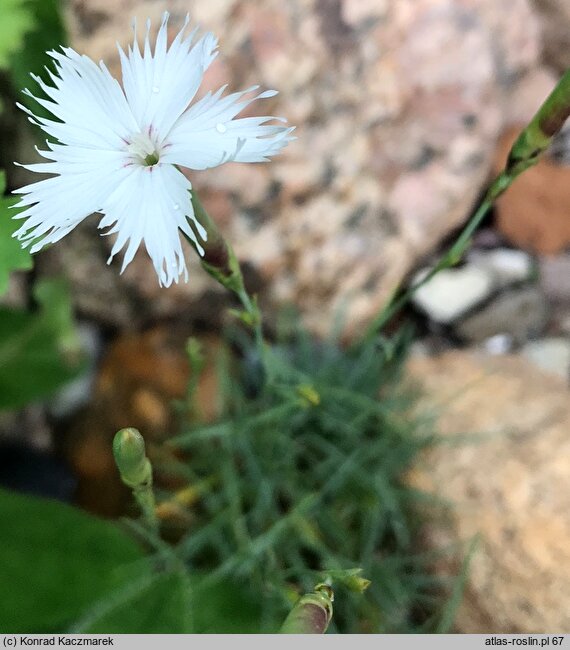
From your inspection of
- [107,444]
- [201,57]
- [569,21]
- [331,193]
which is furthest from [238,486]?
[569,21]

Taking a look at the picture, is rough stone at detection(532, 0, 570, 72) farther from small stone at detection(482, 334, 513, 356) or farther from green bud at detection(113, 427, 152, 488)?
green bud at detection(113, 427, 152, 488)

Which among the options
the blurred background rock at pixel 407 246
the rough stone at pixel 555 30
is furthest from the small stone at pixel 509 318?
the rough stone at pixel 555 30

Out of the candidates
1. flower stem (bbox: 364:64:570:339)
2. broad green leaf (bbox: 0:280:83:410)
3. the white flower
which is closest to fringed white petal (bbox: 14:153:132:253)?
the white flower

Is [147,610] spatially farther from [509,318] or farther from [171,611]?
[509,318]

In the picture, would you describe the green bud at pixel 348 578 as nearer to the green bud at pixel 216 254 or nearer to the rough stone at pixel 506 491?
the green bud at pixel 216 254

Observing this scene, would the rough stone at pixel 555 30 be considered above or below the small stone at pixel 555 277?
above

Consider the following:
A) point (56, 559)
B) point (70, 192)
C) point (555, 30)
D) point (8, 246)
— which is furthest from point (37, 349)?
point (555, 30)

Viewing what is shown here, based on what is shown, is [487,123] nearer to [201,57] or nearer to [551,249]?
[551,249]
